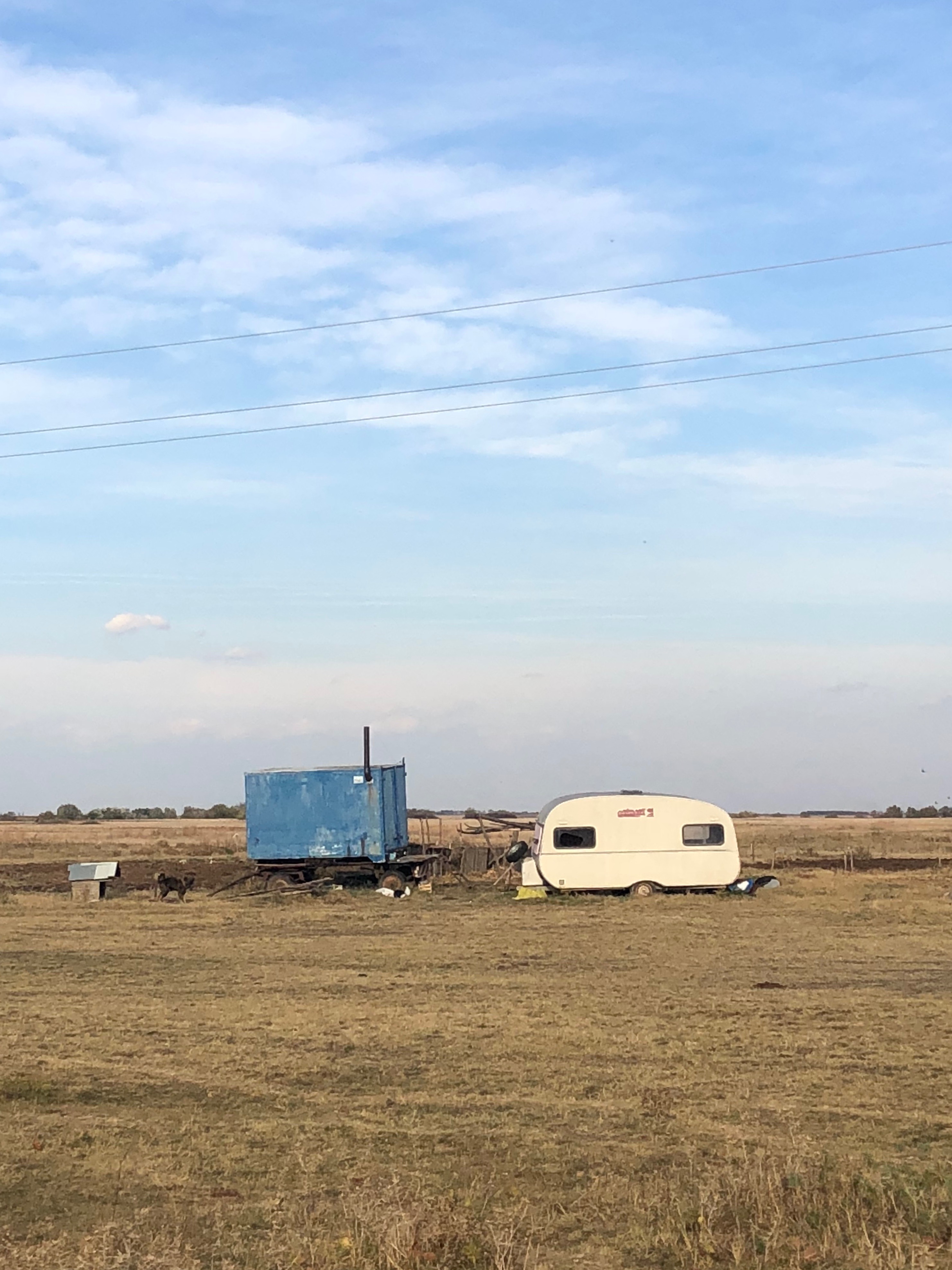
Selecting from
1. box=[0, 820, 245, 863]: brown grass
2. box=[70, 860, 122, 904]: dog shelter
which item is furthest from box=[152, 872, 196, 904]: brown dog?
box=[0, 820, 245, 863]: brown grass

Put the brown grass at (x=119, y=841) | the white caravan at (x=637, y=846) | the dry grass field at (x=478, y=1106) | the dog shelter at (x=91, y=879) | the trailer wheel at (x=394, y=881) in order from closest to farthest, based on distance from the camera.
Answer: the dry grass field at (x=478, y=1106), the white caravan at (x=637, y=846), the dog shelter at (x=91, y=879), the trailer wheel at (x=394, y=881), the brown grass at (x=119, y=841)

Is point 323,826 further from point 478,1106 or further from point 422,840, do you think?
point 478,1106

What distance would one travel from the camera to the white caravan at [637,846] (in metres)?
32.4

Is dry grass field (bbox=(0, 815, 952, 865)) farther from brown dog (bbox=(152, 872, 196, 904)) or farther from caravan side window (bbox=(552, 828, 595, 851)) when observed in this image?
caravan side window (bbox=(552, 828, 595, 851))

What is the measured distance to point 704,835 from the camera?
107ft

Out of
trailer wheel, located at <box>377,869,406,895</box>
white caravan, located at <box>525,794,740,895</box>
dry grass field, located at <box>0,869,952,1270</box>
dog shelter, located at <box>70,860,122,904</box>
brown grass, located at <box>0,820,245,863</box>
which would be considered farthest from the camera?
brown grass, located at <box>0,820,245,863</box>

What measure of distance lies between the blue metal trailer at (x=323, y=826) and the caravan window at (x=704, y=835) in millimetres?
8005

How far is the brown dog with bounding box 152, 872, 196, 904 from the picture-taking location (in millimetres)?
33812

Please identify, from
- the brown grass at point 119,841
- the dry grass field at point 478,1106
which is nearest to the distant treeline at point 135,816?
the brown grass at point 119,841

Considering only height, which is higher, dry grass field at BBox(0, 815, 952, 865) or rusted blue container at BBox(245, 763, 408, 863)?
rusted blue container at BBox(245, 763, 408, 863)

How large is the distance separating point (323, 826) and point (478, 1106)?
2507cm

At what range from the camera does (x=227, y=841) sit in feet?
226

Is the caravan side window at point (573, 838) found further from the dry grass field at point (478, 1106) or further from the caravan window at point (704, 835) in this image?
the dry grass field at point (478, 1106)

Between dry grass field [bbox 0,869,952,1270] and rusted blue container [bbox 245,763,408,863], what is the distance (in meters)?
12.1
